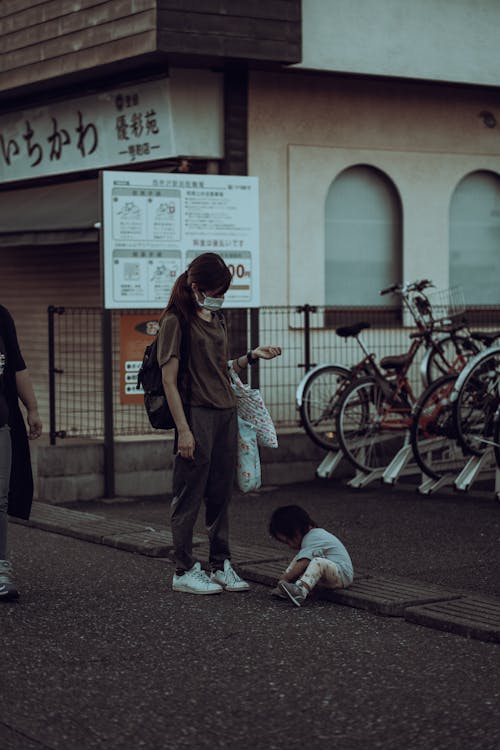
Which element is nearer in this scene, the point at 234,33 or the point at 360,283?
the point at 234,33

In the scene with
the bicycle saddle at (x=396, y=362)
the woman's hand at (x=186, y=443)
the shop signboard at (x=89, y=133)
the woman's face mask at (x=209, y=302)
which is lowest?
the woman's hand at (x=186, y=443)

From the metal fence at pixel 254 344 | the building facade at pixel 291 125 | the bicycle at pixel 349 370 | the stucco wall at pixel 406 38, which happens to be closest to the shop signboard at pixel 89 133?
the building facade at pixel 291 125

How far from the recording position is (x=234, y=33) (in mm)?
12891

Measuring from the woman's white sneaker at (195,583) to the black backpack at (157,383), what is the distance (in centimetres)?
86

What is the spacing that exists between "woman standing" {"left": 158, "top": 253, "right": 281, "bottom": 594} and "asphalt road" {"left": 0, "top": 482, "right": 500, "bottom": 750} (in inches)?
9.7

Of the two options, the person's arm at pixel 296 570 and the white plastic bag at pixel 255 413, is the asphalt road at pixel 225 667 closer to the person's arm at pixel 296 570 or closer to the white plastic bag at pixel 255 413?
the person's arm at pixel 296 570

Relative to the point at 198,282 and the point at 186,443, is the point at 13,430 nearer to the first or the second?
the point at 186,443

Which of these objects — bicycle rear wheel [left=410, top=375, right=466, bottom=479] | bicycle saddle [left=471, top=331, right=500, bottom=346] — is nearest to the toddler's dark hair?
bicycle rear wheel [left=410, top=375, right=466, bottom=479]

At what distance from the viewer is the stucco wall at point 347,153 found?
14.0 m

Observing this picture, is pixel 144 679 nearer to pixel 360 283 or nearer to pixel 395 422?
pixel 395 422

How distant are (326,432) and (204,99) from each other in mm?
3449

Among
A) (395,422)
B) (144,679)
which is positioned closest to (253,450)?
(144,679)

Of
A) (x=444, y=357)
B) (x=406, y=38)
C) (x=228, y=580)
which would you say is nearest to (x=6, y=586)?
(x=228, y=580)

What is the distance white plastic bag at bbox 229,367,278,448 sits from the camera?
820 centimetres
